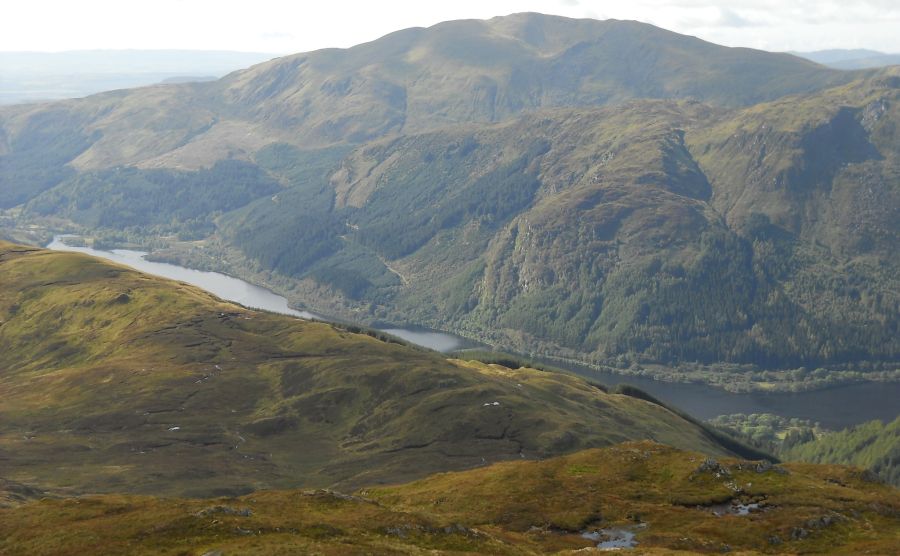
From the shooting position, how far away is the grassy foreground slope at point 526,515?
10294 centimetres

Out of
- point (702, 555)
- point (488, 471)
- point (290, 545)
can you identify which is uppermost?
point (290, 545)

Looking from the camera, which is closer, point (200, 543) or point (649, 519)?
point (200, 543)

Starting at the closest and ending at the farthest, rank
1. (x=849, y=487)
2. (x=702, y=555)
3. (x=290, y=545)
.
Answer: (x=290, y=545) < (x=702, y=555) < (x=849, y=487)

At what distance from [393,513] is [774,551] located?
4917 centimetres

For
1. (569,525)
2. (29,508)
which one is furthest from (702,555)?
(29,508)

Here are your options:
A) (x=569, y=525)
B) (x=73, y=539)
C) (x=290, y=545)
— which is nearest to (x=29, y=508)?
(x=73, y=539)

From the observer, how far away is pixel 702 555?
11194cm

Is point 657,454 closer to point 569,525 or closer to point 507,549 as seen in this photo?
point 569,525

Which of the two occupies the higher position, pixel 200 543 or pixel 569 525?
pixel 200 543

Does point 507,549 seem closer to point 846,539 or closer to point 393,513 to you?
point 393,513

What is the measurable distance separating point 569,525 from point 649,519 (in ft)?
37.8

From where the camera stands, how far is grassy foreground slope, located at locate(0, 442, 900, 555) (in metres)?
103

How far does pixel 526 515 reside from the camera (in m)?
136

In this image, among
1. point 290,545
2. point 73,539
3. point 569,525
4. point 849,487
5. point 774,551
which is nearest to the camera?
point 290,545
